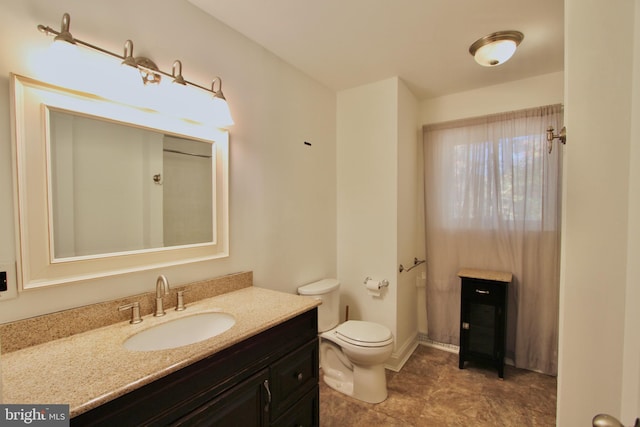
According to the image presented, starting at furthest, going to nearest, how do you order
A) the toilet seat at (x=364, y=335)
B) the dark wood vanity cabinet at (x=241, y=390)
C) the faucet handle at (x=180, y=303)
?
1. the toilet seat at (x=364, y=335)
2. the faucet handle at (x=180, y=303)
3. the dark wood vanity cabinet at (x=241, y=390)

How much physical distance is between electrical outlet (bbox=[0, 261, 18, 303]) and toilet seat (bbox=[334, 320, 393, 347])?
5.76 feet

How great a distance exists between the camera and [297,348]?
139 centimetres

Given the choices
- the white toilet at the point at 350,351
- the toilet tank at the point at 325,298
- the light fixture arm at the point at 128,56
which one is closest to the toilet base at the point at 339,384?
the white toilet at the point at 350,351

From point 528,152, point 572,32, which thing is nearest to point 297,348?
point 572,32

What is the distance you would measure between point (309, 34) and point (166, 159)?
47.6 inches

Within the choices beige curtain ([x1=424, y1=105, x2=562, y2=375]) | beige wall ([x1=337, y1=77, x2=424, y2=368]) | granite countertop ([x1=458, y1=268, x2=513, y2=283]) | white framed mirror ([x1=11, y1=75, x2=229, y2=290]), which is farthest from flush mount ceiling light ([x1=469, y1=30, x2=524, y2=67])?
white framed mirror ([x1=11, y1=75, x2=229, y2=290])

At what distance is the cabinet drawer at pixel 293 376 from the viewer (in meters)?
1.26

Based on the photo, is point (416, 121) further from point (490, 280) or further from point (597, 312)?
point (597, 312)

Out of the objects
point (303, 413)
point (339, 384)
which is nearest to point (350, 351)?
point (339, 384)

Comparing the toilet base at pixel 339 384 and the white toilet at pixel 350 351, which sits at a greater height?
the white toilet at pixel 350 351

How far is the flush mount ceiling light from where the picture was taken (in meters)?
1.75

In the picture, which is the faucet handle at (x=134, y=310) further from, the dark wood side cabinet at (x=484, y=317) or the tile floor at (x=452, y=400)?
the dark wood side cabinet at (x=484, y=317)

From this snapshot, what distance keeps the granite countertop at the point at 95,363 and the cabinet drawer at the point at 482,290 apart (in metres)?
1.82

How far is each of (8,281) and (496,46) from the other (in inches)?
106
